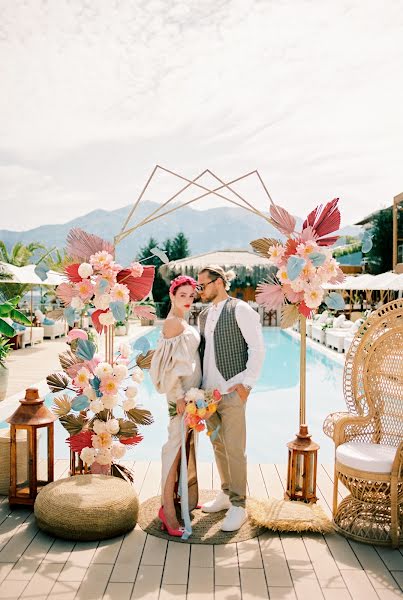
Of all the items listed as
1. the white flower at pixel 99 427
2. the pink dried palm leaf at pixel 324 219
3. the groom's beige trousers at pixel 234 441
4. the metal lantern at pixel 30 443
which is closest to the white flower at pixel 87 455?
the white flower at pixel 99 427

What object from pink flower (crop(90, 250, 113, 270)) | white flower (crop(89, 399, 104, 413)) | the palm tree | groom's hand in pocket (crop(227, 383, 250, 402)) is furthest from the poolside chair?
the palm tree

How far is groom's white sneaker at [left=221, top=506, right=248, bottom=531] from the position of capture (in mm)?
4094

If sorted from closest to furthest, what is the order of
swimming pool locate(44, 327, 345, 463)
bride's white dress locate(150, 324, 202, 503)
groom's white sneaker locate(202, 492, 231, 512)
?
bride's white dress locate(150, 324, 202, 503)
groom's white sneaker locate(202, 492, 231, 512)
swimming pool locate(44, 327, 345, 463)

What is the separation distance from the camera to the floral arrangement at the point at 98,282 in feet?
14.6

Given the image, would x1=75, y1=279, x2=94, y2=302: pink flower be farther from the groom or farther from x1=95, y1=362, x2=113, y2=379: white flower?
the groom

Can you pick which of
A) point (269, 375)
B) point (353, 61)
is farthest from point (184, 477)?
point (269, 375)

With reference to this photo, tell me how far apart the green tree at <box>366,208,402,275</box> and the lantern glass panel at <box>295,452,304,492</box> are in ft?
88.3

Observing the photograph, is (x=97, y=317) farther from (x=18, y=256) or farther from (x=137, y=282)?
(x=18, y=256)

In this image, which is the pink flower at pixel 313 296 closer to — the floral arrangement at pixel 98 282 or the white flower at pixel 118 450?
the floral arrangement at pixel 98 282

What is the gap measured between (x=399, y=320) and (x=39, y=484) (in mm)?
2849

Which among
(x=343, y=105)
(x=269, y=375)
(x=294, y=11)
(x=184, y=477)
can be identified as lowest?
(x=269, y=375)

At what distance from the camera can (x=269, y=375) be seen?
13.0m

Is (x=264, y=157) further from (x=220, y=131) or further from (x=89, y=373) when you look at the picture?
(x=89, y=373)

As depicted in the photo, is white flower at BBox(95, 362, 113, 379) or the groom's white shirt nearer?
the groom's white shirt
